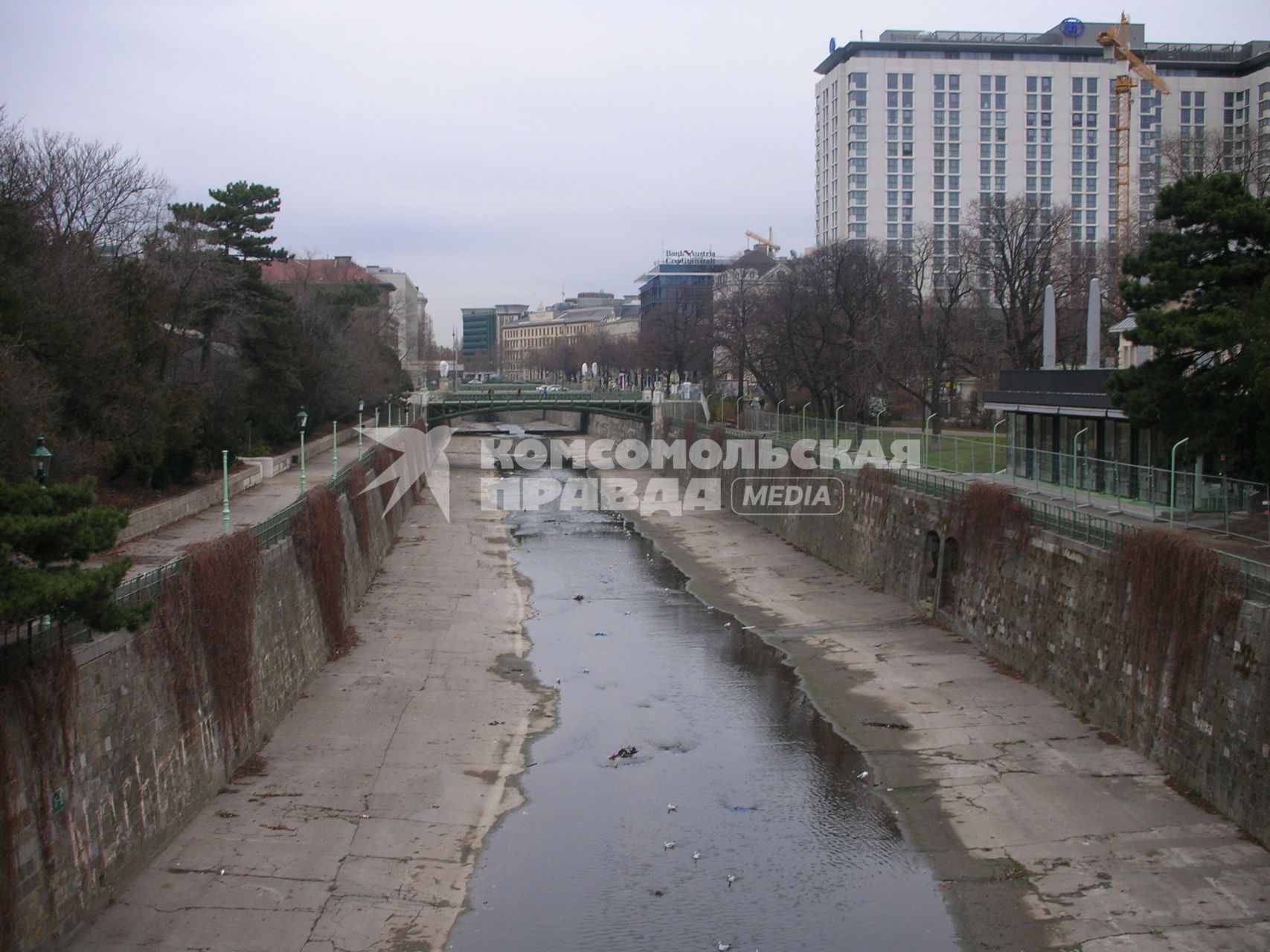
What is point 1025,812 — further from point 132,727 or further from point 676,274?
point 676,274

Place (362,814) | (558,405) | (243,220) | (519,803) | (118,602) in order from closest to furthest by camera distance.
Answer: (118,602)
(362,814)
(519,803)
(243,220)
(558,405)

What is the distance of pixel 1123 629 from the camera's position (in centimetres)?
2144

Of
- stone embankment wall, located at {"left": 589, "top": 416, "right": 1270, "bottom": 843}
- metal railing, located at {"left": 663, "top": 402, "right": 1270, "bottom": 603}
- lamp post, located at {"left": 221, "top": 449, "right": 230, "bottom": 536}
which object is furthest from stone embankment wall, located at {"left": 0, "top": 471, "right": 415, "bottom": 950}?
metal railing, located at {"left": 663, "top": 402, "right": 1270, "bottom": 603}

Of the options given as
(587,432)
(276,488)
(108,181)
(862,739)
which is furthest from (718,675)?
(587,432)

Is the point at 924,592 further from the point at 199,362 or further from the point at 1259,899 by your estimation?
the point at 199,362

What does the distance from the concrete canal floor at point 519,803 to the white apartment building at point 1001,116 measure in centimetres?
9876

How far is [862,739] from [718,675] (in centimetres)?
A: 544

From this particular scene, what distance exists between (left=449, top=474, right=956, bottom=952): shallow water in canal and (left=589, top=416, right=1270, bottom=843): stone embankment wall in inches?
193

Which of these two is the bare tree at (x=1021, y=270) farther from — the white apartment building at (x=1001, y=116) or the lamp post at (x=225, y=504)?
the white apartment building at (x=1001, y=116)

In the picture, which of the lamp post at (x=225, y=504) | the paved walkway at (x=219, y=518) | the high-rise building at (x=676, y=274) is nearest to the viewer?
the lamp post at (x=225, y=504)

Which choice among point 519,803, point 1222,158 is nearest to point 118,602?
point 519,803

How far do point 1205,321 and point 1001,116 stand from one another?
351 ft

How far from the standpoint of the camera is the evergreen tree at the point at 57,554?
11922mm

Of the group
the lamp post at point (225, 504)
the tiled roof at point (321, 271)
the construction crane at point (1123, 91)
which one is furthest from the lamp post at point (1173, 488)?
the tiled roof at point (321, 271)
